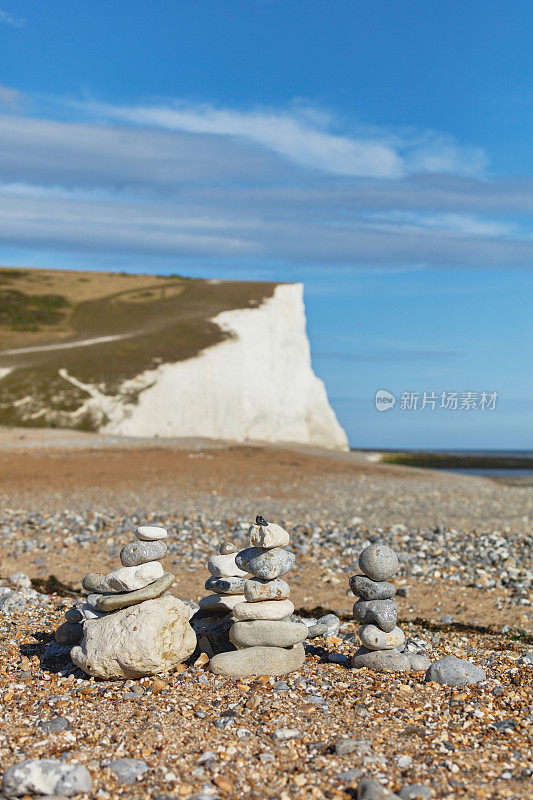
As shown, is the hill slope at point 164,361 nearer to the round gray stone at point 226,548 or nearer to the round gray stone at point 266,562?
the round gray stone at point 226,548

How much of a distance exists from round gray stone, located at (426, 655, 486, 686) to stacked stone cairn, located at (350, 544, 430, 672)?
0.51 meters

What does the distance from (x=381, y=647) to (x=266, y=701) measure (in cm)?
188

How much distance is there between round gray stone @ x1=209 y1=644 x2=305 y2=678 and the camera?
8.33m

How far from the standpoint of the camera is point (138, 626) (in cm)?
820

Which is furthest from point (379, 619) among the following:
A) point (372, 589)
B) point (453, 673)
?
point (453, 673)

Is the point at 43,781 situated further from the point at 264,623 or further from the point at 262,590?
the point at 262,590

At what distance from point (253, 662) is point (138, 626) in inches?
56.5

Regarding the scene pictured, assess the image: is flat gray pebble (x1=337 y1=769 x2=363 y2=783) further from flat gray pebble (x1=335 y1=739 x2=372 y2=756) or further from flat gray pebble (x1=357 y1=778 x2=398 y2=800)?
flat gray pebble (x1=335 y1=739 x2=372 y2=756)

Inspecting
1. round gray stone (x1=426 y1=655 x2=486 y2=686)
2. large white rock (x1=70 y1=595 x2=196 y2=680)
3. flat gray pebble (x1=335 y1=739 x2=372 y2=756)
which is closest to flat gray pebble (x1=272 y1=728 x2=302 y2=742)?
flat gray pebble (x1=335 y1=739 x2=372 y2=756)

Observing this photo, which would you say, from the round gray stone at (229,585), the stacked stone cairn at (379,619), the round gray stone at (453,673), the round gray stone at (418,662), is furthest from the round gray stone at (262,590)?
the round gray stone at (453,673)

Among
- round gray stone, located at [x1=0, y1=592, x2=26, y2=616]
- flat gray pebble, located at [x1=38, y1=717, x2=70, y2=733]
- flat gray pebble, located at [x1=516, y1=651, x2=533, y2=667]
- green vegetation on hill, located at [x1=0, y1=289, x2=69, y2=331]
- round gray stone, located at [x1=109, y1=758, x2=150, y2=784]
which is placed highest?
green vegetation on hill, located at [x1=0, y1=289, x2=69, y2=331]

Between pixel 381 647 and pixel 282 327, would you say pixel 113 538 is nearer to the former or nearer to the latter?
pixel 381 647

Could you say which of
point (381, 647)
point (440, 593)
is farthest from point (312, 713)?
point (440, 593)

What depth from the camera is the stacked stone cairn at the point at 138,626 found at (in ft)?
26.7
